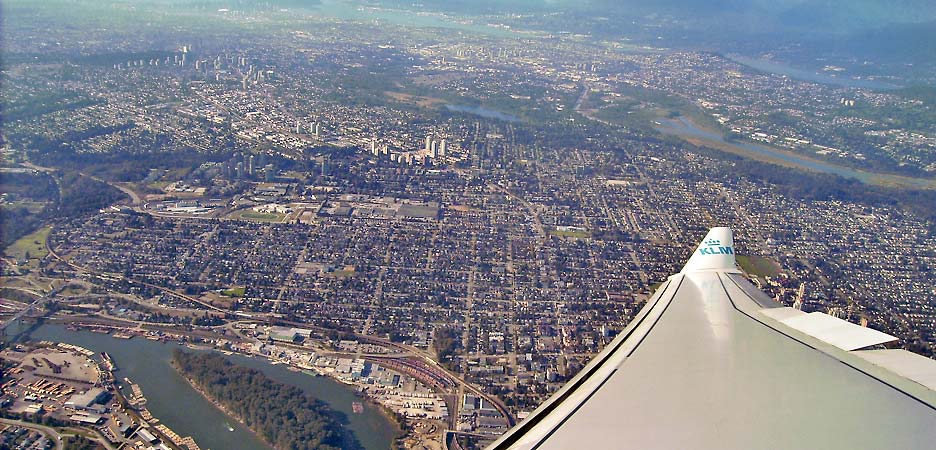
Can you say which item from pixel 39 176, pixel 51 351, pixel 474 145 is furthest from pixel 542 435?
pixel 474 145

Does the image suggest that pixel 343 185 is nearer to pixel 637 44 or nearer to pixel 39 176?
pixel 39 176

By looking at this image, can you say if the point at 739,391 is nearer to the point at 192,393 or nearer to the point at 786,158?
the point at 192,393

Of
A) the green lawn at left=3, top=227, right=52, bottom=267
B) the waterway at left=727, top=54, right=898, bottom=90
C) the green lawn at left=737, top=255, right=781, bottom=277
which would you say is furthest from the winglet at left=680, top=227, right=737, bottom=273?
the waterway at left=727, top=54, right=898, bottom=90

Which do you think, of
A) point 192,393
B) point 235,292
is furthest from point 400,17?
point 192,393

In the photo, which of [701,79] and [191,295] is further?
[701,79]

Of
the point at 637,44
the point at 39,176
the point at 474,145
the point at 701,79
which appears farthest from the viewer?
the point at 637,44
